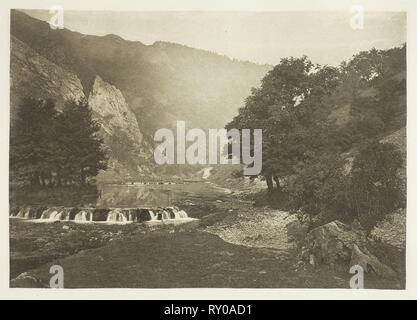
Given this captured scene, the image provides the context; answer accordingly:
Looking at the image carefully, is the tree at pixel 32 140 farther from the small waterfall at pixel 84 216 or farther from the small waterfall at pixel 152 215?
the small waterfall at pixel 152 215

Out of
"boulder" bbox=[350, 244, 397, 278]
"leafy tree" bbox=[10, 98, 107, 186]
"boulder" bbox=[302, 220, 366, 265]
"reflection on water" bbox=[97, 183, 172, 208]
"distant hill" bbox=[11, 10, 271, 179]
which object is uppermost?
"distant hill" bbox=[11, 10, 271, 179]

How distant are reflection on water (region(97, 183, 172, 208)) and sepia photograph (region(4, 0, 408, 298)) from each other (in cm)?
2

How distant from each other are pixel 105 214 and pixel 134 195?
0.42m

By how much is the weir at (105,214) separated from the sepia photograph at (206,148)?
0.06 ft

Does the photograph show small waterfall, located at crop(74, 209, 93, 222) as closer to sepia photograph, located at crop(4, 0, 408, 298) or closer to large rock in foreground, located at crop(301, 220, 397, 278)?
sepia photograph, located at crop(4, 0, 408, 298)

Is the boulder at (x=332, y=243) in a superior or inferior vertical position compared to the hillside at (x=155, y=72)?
inferior

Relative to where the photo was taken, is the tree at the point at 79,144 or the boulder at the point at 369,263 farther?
the tree at the point at 79,144

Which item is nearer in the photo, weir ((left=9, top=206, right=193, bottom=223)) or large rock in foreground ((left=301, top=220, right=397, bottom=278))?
large rock in foreground ((left=301, top=220, right=397, bottom=278))

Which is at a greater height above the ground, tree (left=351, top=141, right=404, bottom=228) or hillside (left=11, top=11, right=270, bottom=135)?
hillside (left=11, top=11, right=270, bottom=135)

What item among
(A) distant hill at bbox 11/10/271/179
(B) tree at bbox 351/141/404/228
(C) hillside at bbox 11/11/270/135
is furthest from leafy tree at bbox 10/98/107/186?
(B) tree at bbox 351/141/404/228

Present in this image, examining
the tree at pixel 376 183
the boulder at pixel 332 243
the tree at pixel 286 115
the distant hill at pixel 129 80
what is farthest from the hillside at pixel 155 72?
→ the boulder at pixel 332 243

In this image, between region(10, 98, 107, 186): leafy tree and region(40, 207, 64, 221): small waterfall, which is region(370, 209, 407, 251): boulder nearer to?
region(10, 98, 107, 186): leafy tree

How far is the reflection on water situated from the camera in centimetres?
539

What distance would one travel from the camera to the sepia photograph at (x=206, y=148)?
5.30 metres
